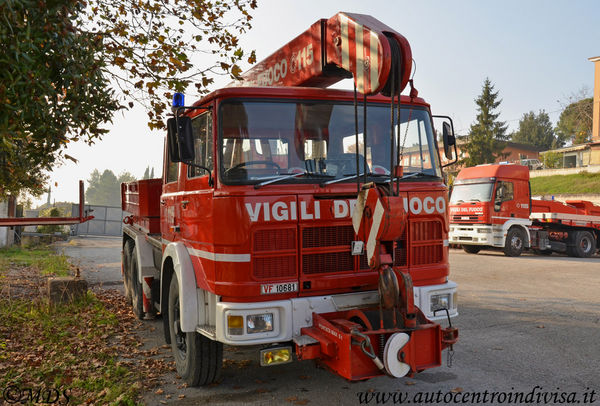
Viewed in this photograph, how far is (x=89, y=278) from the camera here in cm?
1238

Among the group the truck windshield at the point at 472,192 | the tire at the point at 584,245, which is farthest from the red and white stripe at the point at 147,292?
the tire at the point at 584,245

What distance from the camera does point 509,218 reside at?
16656 millimetres

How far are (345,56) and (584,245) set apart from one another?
58.8 ft

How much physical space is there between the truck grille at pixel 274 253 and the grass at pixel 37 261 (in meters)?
10.3

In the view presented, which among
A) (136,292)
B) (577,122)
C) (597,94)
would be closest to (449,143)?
(136,292)

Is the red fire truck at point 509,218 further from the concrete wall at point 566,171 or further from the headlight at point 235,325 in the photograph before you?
the concrete wall at point 566,171

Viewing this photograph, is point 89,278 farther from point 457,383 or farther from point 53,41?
point 457,383

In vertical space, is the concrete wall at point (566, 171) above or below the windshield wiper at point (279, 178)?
above

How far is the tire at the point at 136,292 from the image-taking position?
293 inches

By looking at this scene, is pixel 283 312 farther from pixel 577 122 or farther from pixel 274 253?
pixel 577 122

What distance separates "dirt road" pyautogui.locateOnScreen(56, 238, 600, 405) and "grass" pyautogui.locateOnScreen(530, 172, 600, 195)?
3027 centimetres

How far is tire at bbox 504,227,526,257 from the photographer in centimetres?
1675

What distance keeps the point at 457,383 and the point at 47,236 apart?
24.9 metres

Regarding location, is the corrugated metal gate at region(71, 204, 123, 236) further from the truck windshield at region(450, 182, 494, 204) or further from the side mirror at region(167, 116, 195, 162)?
the side mirror at region(167, 116, 195, 162)
